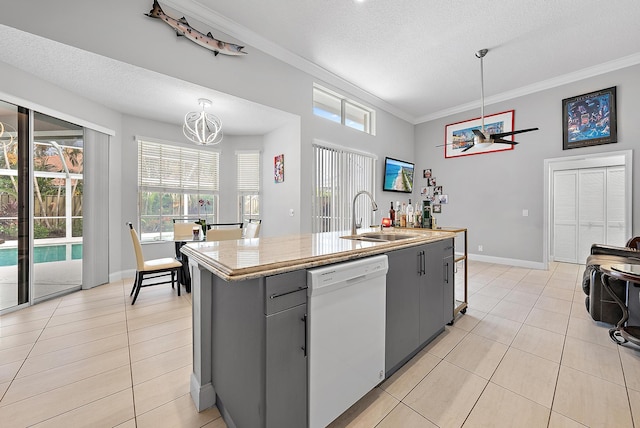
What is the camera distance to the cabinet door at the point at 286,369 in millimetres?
1024

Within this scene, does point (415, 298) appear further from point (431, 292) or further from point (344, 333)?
point (344, 333)

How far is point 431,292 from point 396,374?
0.67m

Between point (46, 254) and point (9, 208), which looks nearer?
point (9, 208)

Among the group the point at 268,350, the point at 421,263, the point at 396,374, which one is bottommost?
the point at 396,374

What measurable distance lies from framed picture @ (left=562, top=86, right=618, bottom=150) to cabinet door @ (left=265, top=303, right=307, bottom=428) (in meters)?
5.53

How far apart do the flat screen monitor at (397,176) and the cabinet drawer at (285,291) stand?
482 cm

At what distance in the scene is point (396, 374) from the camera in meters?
1.75

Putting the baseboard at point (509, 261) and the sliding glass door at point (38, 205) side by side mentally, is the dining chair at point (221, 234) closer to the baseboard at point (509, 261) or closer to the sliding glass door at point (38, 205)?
the sliding glass door at point (38, 205)

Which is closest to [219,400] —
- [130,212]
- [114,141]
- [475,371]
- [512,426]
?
[512,426]

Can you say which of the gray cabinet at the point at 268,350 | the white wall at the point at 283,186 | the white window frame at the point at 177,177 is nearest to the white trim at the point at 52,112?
the white window frame at the point at 177,177

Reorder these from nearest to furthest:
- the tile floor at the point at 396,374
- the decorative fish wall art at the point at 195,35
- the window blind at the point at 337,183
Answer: the tile floor at the point at 396,374 → the decorative fish wall art at the point at 195,35 → the window blind at the point at 337,183

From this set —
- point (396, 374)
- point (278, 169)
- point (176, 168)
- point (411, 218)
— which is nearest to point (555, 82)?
point (411, 218)

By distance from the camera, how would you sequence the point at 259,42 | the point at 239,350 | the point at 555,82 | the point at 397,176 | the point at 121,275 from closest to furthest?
the point at 239,350
the point at 259,42
the point at 121,275
the point at 555,82
the point at 397,176

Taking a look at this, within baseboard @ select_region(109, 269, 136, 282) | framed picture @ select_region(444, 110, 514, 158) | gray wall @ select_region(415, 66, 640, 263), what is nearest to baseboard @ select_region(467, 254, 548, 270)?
gray wall @ select_region(415, 66, 640, 263)
